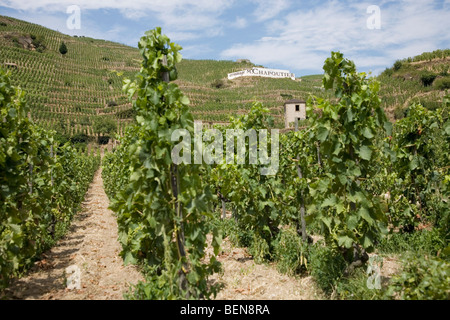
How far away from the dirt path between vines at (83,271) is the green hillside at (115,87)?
73.2 feet

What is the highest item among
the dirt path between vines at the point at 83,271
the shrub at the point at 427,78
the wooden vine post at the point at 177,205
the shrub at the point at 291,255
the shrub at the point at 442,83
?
the shrub at the point at 427,78

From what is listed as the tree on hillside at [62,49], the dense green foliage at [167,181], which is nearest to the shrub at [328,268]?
the dense green foliage at [167,181]

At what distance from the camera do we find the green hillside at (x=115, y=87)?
39.4 meters

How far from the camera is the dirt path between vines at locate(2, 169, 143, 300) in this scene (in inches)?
167

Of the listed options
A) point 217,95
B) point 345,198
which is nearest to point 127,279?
point 345,198

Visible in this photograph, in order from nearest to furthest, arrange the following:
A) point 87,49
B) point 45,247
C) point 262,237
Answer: point 262,237 → point 45,247 → point 87,49

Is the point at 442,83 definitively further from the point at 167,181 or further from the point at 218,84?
the point at 218,84

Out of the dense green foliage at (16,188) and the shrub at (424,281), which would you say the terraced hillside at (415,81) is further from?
the dense green foliage at (16,188)

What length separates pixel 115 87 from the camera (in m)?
62.8

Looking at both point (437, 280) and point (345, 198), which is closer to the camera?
point (437, 280)

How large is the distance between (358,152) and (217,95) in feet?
165

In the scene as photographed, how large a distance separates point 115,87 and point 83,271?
62228 mm
